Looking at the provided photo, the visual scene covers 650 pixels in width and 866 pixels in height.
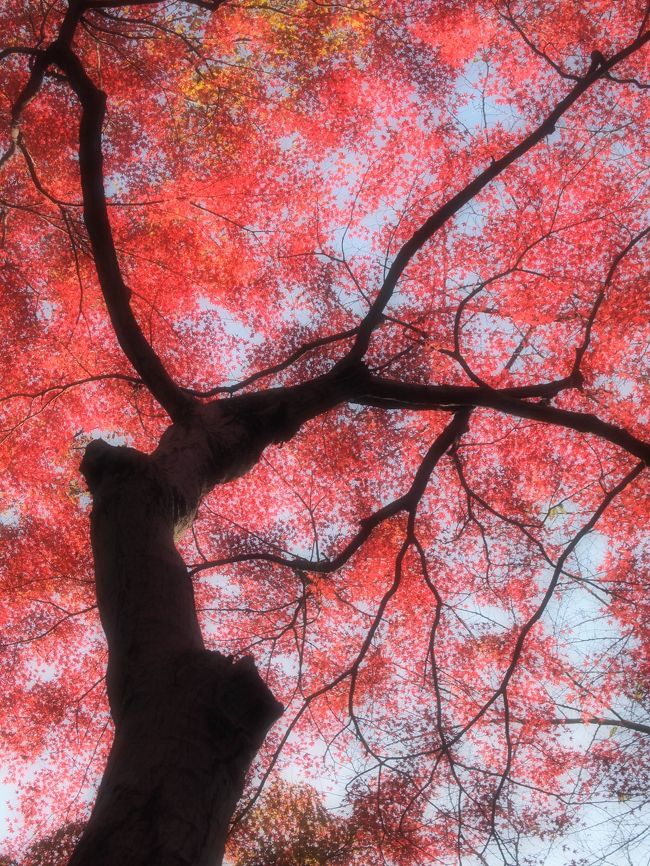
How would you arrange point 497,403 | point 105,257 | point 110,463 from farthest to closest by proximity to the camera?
point 497,403 < point 105,257 < point 110,463

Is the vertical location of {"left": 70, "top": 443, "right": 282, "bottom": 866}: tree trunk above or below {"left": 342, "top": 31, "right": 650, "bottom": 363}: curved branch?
below

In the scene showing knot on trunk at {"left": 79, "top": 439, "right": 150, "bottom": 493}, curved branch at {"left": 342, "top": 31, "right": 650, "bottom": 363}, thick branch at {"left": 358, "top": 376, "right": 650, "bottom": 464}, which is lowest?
knot on trunk at {"left": 79, "top": 439, "right": 150, "bottom": 493}

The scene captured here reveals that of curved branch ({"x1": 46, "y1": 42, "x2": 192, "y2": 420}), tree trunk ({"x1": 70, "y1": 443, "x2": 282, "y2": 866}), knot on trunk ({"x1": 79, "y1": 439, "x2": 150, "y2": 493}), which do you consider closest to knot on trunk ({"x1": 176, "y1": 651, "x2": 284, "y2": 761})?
tree trunk ({"x1": 70, "y1": 443, "x2": 282, "y2": 866})

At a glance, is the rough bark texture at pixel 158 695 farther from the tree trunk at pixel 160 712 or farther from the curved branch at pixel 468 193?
the curved branch at pixel 468 193

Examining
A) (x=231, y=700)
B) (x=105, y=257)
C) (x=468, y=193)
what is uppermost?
(x=468, y=193)

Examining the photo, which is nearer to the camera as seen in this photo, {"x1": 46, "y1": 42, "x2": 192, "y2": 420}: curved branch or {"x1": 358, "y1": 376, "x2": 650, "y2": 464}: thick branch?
{"x1": 46, "y1": 42, "x2": 192, "y2": 420}: curved branch

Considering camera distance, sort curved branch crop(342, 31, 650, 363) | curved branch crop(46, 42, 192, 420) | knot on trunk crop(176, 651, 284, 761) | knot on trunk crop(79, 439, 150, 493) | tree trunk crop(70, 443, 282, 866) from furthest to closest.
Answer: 1. curved branch crop(342, 31, 650, 363)
2. curved branch crop(46, 42, 192, 420)
3. knot on trunk crop(79, 439, 150, 493)
4. knot on trunk crop(176, 651, 284, 761)
5. tree trunk crop(70, 443, 282, 866)

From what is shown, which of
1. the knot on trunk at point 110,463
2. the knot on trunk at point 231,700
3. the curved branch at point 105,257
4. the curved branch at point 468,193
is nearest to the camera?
the knot on trunk at point 231,700

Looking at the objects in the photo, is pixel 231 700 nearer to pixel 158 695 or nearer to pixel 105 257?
pixel 158 695

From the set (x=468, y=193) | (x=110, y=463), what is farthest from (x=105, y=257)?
(x=468, y=193)

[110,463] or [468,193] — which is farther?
[468,193]

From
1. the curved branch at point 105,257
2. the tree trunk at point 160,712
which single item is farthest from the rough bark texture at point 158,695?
the curved branch at point 105,257

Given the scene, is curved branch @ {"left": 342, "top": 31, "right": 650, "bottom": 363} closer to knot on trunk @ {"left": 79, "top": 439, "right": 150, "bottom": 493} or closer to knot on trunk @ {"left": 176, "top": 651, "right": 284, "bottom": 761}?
knot on trunk @ {"left": 79, "top": 439, "right": 150, "bottom": 493}

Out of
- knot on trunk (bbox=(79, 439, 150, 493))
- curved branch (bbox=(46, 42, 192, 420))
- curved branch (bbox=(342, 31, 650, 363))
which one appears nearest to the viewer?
knot on trunk (bbox=(79, 439, 150, 493))
